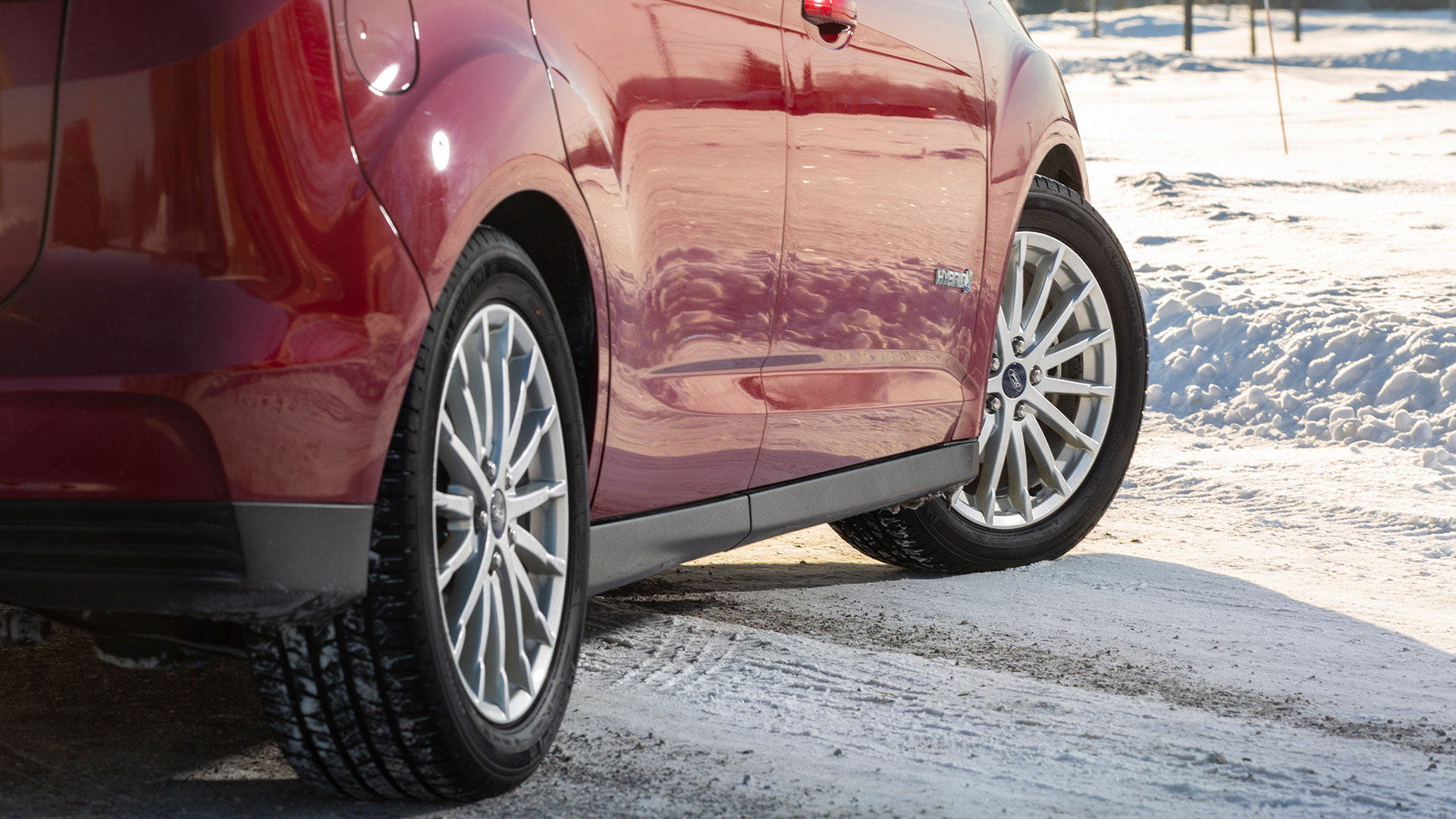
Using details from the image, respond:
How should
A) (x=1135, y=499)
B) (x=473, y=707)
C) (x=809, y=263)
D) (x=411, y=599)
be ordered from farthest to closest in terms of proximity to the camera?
(x=1135, y=499) → (x=809, y=263) → (x=473, y=707) → (x=411, y=599)

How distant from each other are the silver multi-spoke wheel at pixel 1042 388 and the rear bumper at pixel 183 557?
2676mm

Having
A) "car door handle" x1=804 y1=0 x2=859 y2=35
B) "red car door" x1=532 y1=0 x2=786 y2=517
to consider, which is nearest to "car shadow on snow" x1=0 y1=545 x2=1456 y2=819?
→ "red car door" x1=532 y1=0 x2=786 y2=517

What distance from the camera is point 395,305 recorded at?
2.30m

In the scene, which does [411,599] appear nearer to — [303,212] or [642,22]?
[303,212]

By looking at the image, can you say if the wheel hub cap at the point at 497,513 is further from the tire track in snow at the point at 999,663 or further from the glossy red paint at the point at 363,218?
the tire track in snow at the point at 999,663

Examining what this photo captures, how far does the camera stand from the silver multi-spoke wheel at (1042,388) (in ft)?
15.4

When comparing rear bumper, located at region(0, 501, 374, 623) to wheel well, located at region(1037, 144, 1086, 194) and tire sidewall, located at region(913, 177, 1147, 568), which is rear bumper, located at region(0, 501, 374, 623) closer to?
tire sidewall, located at region(913, 177, 1147, 568)

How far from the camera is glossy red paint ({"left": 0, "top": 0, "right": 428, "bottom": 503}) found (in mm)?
2156

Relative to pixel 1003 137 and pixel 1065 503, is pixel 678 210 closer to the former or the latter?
pixel 1003 137

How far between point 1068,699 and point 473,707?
1423mm

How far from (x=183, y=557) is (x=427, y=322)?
46 centimetres

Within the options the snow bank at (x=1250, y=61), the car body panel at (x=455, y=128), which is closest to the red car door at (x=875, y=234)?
the car body panel at (x=455, y=128)

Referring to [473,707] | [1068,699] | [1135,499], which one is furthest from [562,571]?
[1135,499]

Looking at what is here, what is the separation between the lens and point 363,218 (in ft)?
7.37
